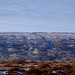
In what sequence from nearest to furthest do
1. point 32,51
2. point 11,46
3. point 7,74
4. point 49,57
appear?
point 7,74, point 49,57, point 32,51, point 11,46

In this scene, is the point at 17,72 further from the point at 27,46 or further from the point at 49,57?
the point at 27,46

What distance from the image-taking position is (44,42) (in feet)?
136

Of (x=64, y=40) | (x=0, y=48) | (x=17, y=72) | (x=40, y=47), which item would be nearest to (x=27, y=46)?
(x=40, y=47)

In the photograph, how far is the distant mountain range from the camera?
32656mm

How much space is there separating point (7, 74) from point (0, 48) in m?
24.4

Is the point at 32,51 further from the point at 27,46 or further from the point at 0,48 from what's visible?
the point at 0,48

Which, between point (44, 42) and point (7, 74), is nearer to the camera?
point (7, 74)

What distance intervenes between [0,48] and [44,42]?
11.7 meters

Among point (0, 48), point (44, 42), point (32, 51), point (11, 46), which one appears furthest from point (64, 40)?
point (0, 48)

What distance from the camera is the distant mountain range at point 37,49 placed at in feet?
107

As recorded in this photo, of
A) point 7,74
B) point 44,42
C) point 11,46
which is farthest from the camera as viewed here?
point 44,42

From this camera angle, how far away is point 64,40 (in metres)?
43.9

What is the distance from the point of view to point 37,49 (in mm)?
37250

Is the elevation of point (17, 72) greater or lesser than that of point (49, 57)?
greater
